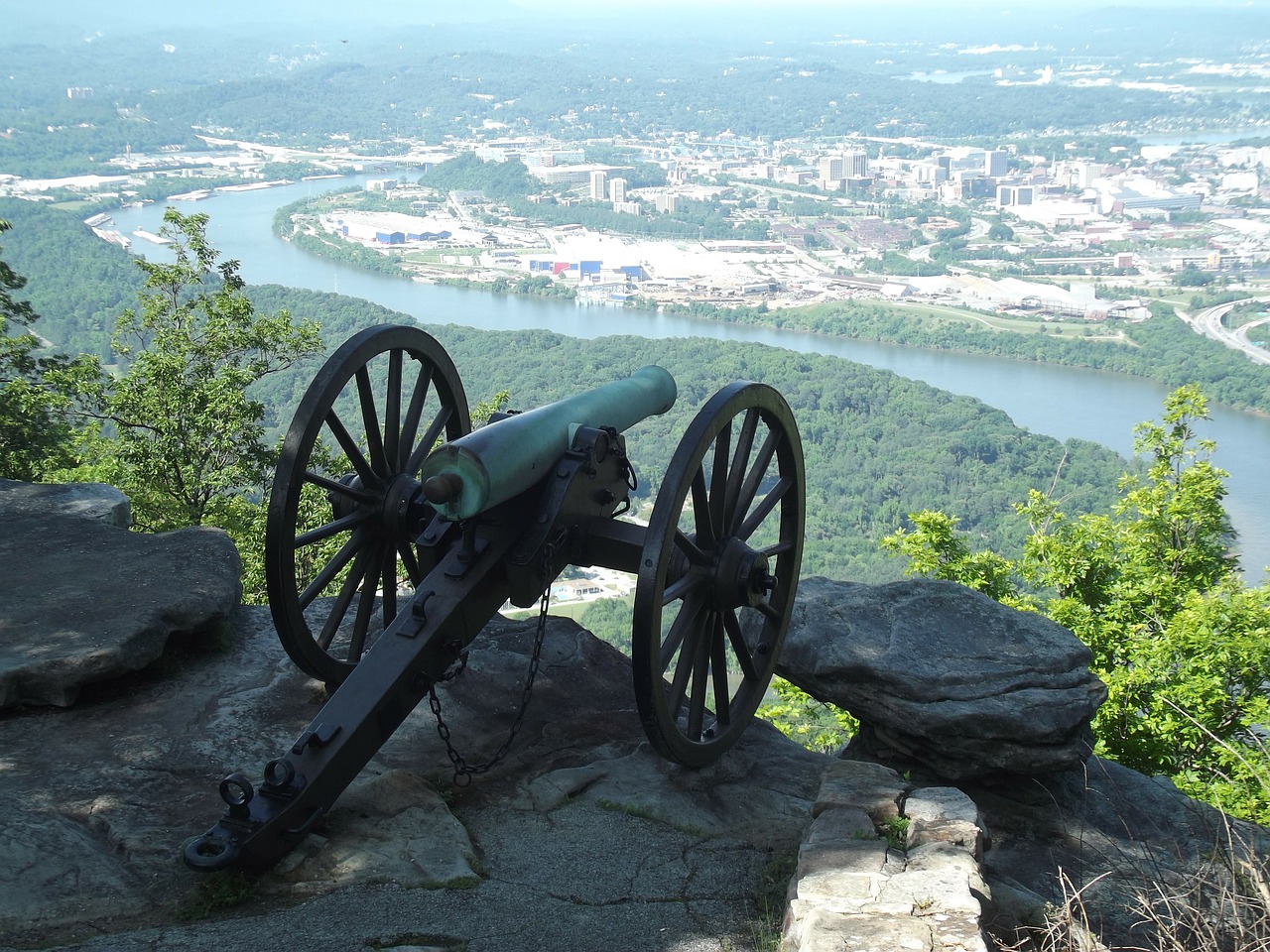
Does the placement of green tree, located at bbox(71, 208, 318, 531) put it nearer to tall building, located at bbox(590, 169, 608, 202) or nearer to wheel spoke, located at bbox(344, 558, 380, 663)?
wheel spoke, located at bbox(344, 558, 380, 663)

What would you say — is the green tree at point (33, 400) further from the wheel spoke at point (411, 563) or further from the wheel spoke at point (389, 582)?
the wheel spoke at point (389, 582)

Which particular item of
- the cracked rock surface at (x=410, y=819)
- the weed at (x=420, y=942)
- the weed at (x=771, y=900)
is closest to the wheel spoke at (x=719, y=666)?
the cracked rock surface at (x=410, y=819)

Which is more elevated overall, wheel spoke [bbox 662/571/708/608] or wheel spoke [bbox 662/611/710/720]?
wheel spoke [bbox 662/571/708/608]

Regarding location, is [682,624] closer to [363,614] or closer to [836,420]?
[363,614]

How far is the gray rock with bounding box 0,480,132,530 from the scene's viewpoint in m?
5.97

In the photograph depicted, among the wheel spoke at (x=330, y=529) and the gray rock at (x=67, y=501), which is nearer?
the wheel spoke at (x=330, y=529)

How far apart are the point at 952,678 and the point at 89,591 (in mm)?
3514

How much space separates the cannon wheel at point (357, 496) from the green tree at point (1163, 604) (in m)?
4.66

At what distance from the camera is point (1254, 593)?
897 cm

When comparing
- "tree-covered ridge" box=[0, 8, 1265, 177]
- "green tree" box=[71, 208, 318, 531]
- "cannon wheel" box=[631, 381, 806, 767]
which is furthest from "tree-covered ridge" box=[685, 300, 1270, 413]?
"tree-covered ridge" box=[0, 8, 1265, 177]

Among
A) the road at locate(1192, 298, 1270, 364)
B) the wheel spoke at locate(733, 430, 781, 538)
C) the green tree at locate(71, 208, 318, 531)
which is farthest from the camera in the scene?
the road at locate(1192, 298, 1270, 364)

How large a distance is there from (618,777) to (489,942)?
120 cm

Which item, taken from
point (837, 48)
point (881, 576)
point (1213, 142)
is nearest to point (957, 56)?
point (837, 48)

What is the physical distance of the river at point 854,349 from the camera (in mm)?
32062
